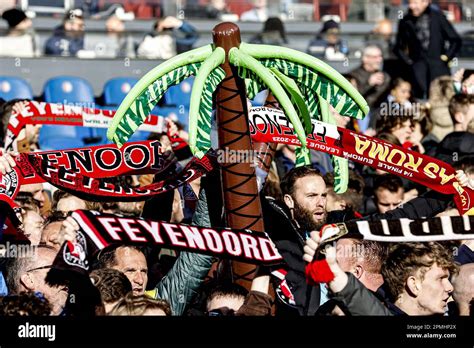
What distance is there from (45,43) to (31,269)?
7.59 metres

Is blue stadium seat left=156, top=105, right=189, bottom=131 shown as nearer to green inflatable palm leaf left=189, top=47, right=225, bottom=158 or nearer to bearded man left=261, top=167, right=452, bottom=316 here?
bearded man left=261, top=167, right=452, bottom=316

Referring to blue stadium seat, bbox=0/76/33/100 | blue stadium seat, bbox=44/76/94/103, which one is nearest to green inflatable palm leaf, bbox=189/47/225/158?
blue stadium seat, bbox=0/76/33/100

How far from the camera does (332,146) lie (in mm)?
6496

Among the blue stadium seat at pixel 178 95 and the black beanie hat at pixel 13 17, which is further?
the blue stadium seat at pixel 178 95

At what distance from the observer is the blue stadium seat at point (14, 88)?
1215cm

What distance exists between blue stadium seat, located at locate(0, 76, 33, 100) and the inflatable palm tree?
6700mm

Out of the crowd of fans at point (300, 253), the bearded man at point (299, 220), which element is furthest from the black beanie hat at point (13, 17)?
the bearded man at point (299, 220)

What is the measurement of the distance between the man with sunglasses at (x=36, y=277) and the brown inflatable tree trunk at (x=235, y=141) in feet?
3.27

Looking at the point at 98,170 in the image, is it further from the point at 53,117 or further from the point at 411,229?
the point at 411,229

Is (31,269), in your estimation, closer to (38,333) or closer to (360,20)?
(38,333)

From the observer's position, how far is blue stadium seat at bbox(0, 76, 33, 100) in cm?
1215

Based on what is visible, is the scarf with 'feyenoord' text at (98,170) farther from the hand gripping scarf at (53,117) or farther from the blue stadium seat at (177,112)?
the blue stadium seat at (177,112)

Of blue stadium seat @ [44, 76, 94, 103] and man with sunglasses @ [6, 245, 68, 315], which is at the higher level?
blue stadium seat @ [44, 76, 94, 103]

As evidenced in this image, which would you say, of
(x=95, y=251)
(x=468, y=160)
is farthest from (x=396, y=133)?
(x=95, y=251)
